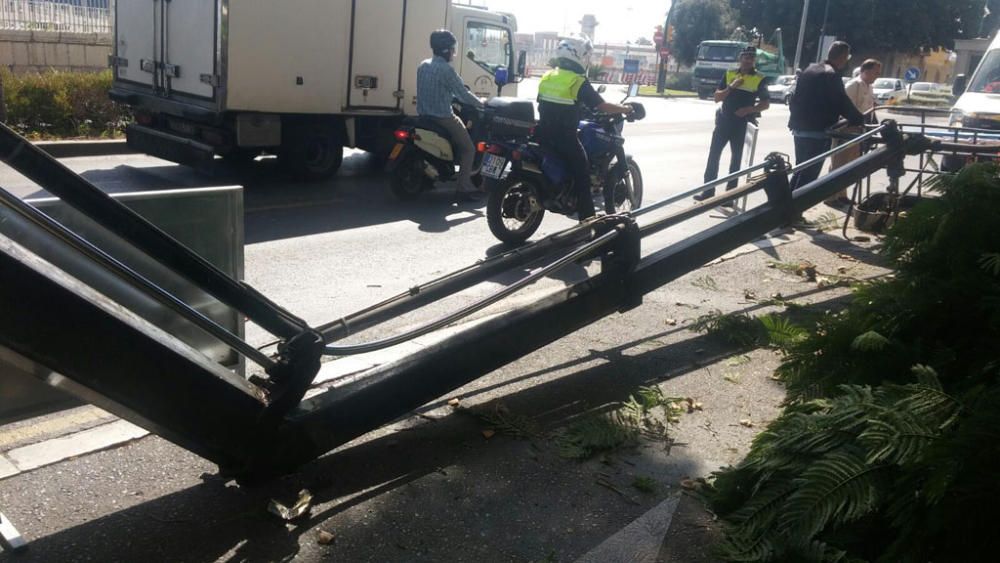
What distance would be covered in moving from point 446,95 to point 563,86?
2.65m

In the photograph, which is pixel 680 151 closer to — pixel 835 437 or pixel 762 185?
pixel 762 185

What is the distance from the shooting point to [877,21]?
61875 mm

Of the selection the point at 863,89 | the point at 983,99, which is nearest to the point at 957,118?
the point at 983,99

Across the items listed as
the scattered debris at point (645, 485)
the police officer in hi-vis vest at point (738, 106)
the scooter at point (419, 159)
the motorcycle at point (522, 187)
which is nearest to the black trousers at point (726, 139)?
the police officer in hi-vis vest at point (738, 106)

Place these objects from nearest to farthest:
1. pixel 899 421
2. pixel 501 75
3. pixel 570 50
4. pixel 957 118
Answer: pixel 899 421 → pixel 570 50 → pixel 501 75 → pixel 957 118

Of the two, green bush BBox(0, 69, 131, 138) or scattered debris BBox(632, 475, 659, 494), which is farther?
green bush BBox(0, 69, 131, 138)

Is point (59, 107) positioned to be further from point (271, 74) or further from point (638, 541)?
point (638, 541)

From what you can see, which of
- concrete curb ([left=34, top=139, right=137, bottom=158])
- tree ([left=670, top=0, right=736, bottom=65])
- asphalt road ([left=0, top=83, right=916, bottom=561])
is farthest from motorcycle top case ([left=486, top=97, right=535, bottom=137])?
tree ([left=670, top=0, right=736, bottom=65])

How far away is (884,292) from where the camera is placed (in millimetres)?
3773

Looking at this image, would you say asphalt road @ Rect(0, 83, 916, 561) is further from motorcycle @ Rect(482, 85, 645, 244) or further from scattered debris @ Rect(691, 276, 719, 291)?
motorcycle @ Rect(482, 85, 645, 244)

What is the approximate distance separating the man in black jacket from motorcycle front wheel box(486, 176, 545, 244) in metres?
2.91

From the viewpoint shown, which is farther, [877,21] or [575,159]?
[877,21]

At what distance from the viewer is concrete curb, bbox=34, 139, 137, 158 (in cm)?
1332

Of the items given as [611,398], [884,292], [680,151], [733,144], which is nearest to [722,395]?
[611,398]
